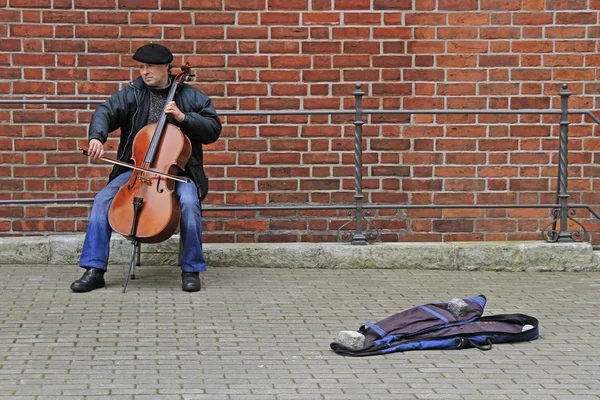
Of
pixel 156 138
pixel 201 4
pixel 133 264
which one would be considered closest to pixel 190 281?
pixel 133 264

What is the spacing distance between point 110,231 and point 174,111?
0.94 m

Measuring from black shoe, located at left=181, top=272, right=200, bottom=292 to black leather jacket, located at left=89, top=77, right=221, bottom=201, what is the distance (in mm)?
585

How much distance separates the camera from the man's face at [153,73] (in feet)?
25.1

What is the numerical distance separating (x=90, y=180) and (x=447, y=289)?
2919 millimetres

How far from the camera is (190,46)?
28.3ft

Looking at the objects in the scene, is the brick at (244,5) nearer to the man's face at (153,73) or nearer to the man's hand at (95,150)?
the man's face at (153,73)

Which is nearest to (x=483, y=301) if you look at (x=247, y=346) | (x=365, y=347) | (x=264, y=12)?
(x=365, y=347)

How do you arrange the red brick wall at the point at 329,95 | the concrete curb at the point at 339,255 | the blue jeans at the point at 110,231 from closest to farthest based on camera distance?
the blue jeans at the point at 110,231 → the concrete curb at the point at 339,255 → the red brick wall at the point at 329,95

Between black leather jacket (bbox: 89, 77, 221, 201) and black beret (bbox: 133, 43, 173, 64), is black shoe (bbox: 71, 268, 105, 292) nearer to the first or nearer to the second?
black leather jacket (bbox: 89, 77, 221, 201)

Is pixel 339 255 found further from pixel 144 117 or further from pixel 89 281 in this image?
pixel 89 281

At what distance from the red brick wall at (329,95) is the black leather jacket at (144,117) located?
0.91 meters

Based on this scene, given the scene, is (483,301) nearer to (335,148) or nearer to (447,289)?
(447,289)

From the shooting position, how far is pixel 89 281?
7.43 m

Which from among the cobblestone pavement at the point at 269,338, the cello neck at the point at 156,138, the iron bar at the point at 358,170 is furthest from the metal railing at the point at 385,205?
the cello neck at the point at 156,138
